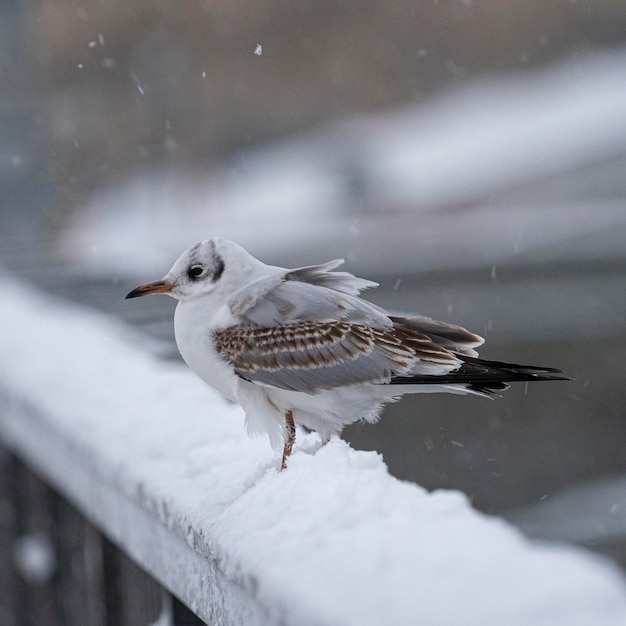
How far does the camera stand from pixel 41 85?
2080cm

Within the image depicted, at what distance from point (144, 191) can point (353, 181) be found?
502 centimetres

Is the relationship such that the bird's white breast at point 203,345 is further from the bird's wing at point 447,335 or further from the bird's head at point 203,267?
the bird's wing at point 447,335

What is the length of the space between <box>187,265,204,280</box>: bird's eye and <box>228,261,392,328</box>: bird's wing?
9 centimetres

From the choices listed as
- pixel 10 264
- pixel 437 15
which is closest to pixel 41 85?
pixel 437 15

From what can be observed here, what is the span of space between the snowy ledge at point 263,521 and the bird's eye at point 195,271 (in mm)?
348

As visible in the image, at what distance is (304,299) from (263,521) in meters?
0.74

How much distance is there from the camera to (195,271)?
8.32 ft

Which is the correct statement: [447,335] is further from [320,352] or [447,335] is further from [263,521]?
[263,521]

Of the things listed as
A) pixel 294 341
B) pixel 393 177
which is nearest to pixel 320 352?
pixel 294 341

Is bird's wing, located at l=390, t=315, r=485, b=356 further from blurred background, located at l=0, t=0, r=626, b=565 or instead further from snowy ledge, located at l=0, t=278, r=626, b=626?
blurred background, located at l=0, t=0, r=626, b=565

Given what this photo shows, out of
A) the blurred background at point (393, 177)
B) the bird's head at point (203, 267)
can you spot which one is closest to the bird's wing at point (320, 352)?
the bird's head at point (203, 267)

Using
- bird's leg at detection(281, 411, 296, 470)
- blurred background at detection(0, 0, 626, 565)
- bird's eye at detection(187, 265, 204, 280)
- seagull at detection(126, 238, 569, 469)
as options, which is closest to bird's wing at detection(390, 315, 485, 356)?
seagull at detection(126, 238, 569, 469)

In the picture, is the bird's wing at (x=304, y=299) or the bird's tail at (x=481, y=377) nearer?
the bird's tail at (x=481, y=377)

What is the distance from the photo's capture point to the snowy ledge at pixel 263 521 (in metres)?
1.35
